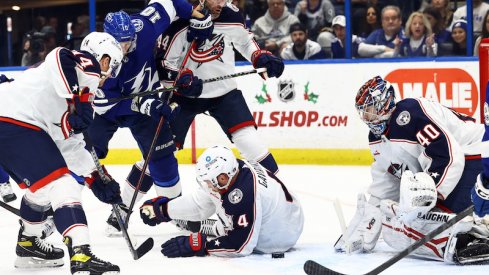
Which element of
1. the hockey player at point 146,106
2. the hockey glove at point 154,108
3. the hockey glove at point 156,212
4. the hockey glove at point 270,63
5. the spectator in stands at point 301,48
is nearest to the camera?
the hockey glove at point 156,212

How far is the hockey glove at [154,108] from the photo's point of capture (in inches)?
195

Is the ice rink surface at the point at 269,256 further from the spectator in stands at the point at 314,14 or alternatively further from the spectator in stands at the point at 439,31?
the spectator in stands at the point at 314,14

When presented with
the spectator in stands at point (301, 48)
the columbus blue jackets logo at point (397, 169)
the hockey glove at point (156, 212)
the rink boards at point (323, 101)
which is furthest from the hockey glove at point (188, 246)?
the spectator in stands at point (301, 48)

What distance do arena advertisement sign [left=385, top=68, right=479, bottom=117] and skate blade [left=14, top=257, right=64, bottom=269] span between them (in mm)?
3781

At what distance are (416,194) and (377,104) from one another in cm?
43

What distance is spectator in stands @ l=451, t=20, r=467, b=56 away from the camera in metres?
7.65

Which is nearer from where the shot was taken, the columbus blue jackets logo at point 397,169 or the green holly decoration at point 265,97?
the columbus blue jackets logo at point 397,169

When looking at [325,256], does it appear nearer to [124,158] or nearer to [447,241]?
[447,241]

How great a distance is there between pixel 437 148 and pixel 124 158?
4.29 meters

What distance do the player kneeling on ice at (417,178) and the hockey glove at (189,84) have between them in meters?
1.08

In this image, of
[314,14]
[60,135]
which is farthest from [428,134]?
[314,14]

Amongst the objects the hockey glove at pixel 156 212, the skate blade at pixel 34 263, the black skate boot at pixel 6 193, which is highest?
the hockey glove at pixel 156 212

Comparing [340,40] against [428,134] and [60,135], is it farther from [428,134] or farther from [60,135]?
[60,135]

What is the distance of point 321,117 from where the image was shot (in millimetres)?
7820
